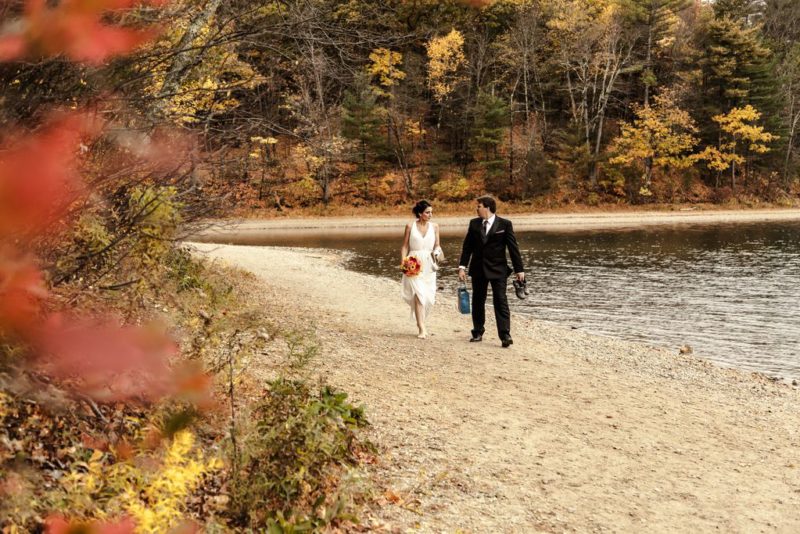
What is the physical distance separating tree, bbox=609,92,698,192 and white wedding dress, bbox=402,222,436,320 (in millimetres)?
38351

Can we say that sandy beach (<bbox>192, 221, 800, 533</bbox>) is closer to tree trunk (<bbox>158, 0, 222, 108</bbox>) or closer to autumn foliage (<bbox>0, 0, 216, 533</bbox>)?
autumn foliage (<bbox>0, 0, 216, 533</bbox>)

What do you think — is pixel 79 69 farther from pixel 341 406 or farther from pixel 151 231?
pixel 341 406

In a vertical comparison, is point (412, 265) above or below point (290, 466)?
above

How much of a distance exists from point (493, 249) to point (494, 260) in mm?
167

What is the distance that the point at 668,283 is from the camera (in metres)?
18.8

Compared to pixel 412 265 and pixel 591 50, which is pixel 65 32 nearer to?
pixel 412 265

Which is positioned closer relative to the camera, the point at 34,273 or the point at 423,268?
the point at 34,273

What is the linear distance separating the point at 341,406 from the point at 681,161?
47.1 metres

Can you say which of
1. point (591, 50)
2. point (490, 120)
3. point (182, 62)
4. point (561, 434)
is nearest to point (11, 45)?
point (182, 62)

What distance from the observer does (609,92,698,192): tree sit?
4519 cm

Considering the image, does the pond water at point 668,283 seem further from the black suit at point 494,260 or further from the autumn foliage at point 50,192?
the autumn foliage at point 50,192

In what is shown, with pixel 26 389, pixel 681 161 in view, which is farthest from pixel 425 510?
pixel 681 161

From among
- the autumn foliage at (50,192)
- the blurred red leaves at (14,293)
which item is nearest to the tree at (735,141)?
the autumn foliage at (50,192)

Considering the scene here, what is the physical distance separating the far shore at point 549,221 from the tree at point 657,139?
4.19 m
